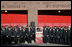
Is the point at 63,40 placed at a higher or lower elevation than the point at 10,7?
lower

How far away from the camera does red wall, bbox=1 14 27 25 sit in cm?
2522

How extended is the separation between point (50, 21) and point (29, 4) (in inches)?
189

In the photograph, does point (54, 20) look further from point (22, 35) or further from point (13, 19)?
point (22, 35)

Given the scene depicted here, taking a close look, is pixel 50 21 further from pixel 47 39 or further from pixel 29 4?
pixel 47 39

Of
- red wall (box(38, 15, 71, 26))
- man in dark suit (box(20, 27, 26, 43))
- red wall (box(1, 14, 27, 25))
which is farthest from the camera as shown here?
red wall (box(38, 15, 71, 26))

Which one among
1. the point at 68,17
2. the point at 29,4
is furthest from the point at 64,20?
the point at 29,4

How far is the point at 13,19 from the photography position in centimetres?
2539

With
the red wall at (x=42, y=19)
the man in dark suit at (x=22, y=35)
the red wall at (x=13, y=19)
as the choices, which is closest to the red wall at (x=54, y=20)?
the red wall at (x=42, y=19)

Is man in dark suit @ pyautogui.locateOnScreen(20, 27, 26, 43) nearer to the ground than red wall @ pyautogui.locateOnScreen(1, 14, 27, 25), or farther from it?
nearer to the ground

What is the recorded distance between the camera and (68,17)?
84.8 feet

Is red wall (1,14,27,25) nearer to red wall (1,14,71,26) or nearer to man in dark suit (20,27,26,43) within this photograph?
red wall (1,14,71,26)

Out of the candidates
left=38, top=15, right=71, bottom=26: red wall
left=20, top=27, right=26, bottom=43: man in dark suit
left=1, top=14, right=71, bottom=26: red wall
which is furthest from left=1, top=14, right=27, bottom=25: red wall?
left=20, top=27, right=26, bottom=43: man in dark suit

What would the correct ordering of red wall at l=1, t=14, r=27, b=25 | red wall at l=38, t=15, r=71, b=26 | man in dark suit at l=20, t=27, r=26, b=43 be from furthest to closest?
red wall at l=38, t=15, r=71, b=26 → red wall at l=1, t=14, r=27, b=25 → man in dark suit at l=20, t=27, r=26, b=43

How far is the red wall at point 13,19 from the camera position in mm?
25219
